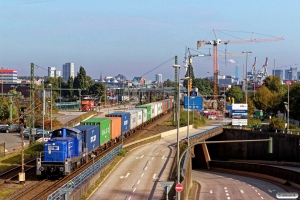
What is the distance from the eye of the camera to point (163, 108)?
121 m

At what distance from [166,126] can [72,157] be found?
55.9 meters

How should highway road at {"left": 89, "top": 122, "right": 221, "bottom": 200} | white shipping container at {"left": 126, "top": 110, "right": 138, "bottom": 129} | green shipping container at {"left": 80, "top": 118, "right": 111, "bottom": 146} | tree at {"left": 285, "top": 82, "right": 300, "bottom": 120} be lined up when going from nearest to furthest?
highway road at {"left": 89, "top": 122, "right": 221, "bottom": 200}
green shipping container at {"left": 80, "top": 118, "right": 111, "bottom": 146}
white shipping container at {"left": 126, "top": 110, "right": 138, "bottom": 129}
tree at {"left": 285, "top": 82, "right": 300, "bottom": 120}

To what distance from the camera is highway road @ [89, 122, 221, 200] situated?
34469 mm

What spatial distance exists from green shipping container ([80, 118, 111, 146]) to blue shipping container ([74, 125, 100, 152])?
1.37 m

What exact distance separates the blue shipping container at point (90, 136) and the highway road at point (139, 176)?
3405 millimetres

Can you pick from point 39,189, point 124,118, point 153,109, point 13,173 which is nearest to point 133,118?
Answer: point 124,118

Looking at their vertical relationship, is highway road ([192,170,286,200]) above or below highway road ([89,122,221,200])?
below

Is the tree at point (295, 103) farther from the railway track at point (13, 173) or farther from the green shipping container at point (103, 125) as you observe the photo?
the railway track at point (13, 173)

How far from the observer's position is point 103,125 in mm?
53438

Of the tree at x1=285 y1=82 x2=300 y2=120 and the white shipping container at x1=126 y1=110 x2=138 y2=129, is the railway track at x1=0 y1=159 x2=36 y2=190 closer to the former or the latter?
the white shipping container at x1=126 y1=110 x2=138 y2=129

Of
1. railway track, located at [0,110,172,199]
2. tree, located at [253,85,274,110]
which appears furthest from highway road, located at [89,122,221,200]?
tree, located at [253,85,274,110]

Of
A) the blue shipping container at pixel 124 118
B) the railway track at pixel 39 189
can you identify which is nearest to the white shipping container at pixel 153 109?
the blue shipping container at pixel 124 118

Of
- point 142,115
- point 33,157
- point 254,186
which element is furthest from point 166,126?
point 33,157

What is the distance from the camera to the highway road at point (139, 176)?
34.5 metres
